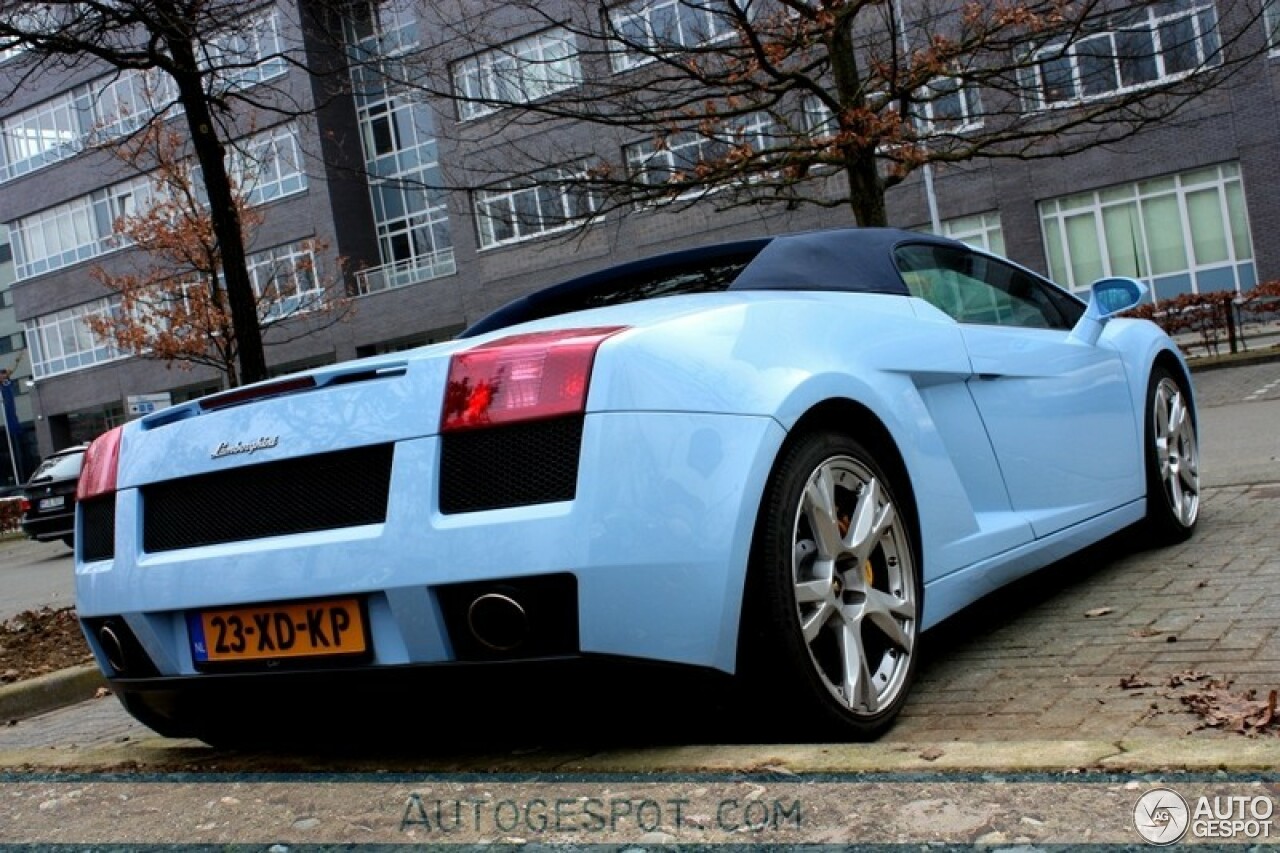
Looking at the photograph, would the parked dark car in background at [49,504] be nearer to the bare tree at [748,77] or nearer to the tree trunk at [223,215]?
the bare tree at [748,77]

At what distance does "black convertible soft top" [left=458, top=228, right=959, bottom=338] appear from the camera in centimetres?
377

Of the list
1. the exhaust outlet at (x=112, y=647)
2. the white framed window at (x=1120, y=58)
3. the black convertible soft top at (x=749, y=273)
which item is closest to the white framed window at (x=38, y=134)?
the white framed window at (x=1120, y=58)

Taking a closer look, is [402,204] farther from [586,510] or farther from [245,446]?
[586,510]

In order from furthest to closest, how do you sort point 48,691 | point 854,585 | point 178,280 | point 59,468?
1. point 178,280
2. point 59,468
3. point 48,691
4. point 854,585

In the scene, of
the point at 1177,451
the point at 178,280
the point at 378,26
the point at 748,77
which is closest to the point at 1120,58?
the point at 748,77

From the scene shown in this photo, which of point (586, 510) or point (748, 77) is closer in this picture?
point (586, 510)

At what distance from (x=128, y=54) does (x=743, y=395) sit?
6.02 meters

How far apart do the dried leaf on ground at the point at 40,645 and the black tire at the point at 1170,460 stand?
480 centimetres

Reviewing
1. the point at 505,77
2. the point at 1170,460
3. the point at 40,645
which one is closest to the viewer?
the point at 1170,460

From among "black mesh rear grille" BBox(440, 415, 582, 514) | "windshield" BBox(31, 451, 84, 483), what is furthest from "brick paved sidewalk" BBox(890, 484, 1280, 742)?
"windshield" BBox(31, 451, 84, 483)

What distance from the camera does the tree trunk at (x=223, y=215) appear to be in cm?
775

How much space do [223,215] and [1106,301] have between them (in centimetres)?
505

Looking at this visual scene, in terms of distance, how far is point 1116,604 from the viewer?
446 centimetres

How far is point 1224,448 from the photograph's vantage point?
31.8ft
